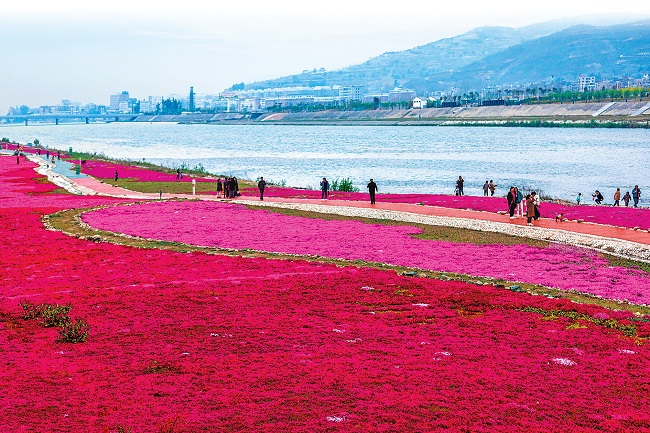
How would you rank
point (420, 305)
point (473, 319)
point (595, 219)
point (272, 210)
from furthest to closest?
point (272, 210)
point (595, 219)
point (420, 305)
point (473, 319)

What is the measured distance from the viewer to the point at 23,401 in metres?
16.4

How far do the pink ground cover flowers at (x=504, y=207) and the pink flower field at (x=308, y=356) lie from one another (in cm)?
1876

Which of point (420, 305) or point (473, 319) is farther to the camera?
point (420, 305)

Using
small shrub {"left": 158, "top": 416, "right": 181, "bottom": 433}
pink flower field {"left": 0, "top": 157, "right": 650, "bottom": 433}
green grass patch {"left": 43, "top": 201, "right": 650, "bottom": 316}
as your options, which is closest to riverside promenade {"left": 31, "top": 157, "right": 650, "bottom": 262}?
pink flower field {"left": 0, "top": 157, "right": 650, "bottom": 433}

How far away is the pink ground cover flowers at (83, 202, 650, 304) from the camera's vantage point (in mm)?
30969

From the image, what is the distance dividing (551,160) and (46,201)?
335 ft

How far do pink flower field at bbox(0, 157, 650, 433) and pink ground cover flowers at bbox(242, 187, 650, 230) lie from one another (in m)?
18.8

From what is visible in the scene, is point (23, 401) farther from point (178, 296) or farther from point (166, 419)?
point (178, 296)

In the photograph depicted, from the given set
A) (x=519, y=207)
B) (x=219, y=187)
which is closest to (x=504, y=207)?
(x=519, y=207)

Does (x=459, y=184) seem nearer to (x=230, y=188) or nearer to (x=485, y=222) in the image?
(x=230, y=188)

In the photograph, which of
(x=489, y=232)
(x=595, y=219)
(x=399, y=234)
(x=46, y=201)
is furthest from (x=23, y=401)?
(x=46, y=201)

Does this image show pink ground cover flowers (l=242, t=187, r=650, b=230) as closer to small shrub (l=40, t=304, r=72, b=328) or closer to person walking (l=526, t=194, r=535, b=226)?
person walking (l=526, t=194, r=535, b=226)

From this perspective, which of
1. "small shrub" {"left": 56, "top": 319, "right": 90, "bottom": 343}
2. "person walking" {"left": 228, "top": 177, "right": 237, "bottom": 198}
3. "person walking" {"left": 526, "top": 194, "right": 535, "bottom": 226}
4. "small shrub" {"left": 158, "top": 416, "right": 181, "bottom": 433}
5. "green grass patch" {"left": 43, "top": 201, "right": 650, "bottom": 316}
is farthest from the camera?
"person walking" {"left": 228, "top": 177, "right": 237, "bottom": 198}

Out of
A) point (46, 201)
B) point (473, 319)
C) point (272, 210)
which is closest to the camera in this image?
point (473, 319)
